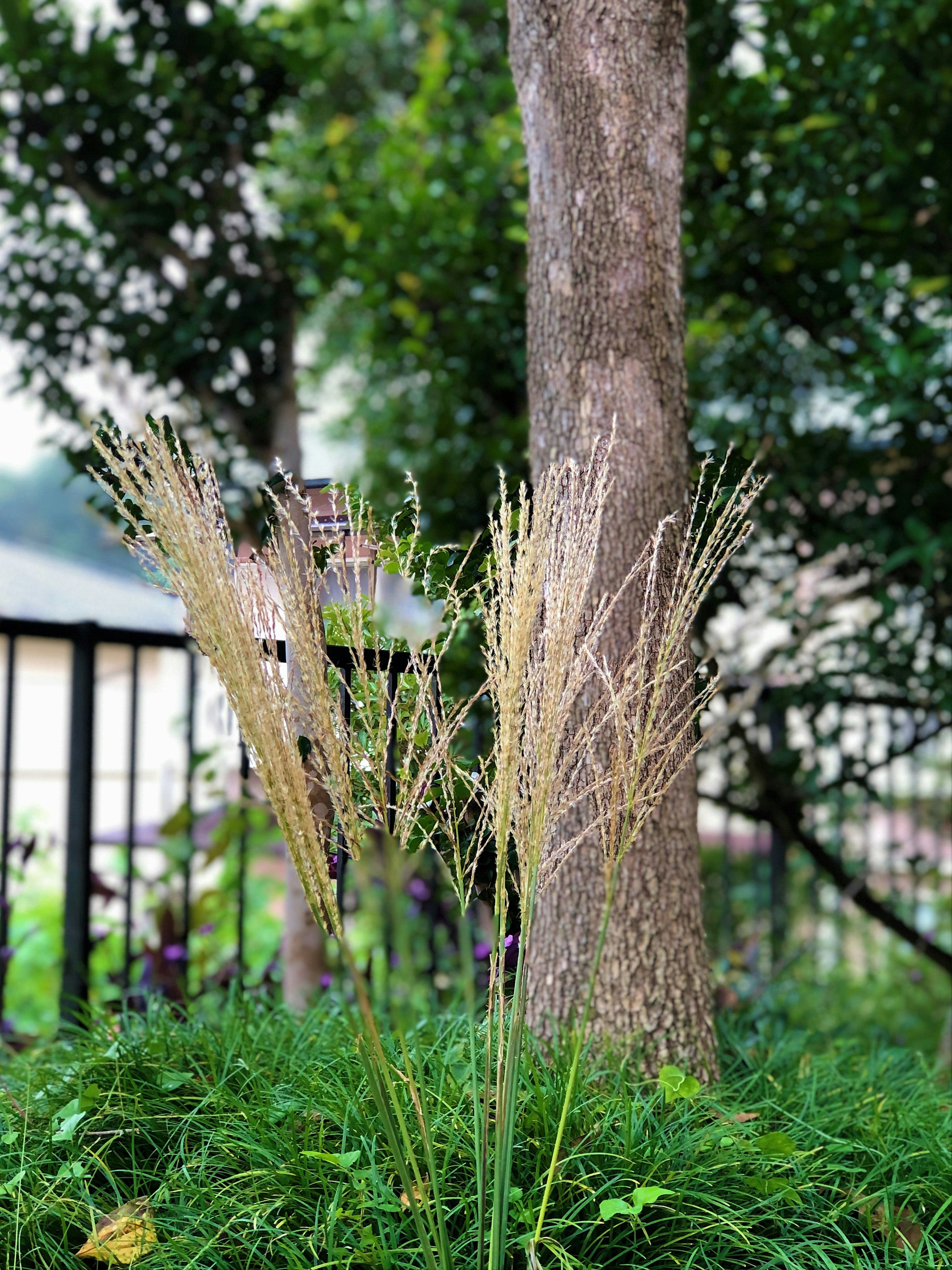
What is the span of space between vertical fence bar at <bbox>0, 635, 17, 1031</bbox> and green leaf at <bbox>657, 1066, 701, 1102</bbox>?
5.48 feet

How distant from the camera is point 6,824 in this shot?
2676 mm

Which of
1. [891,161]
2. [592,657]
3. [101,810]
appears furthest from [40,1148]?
[101,810]

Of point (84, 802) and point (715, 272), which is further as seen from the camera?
point (715, 272)

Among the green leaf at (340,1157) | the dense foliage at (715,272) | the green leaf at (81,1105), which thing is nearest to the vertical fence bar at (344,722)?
the green leaf at (340,1157)

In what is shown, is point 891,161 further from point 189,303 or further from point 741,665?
point 189,303

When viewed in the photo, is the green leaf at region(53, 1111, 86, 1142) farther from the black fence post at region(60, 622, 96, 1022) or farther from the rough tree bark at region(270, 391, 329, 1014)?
the black fence post at region(60, 622, 96, 1022)

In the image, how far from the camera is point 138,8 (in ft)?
10.8

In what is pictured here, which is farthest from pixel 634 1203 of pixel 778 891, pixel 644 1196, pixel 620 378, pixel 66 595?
pixel 66 595

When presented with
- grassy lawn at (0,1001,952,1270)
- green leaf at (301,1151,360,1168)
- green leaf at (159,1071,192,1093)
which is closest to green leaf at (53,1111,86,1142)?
grassy lawn at (0,1001,952,1270)

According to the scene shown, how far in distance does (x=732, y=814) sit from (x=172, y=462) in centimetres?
288

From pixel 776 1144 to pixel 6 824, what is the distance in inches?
77.4

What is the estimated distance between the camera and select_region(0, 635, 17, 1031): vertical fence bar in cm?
260

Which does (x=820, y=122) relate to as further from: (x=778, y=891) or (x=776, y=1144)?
(x=776, y=1144)

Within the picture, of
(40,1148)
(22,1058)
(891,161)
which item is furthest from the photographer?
(891,161)
